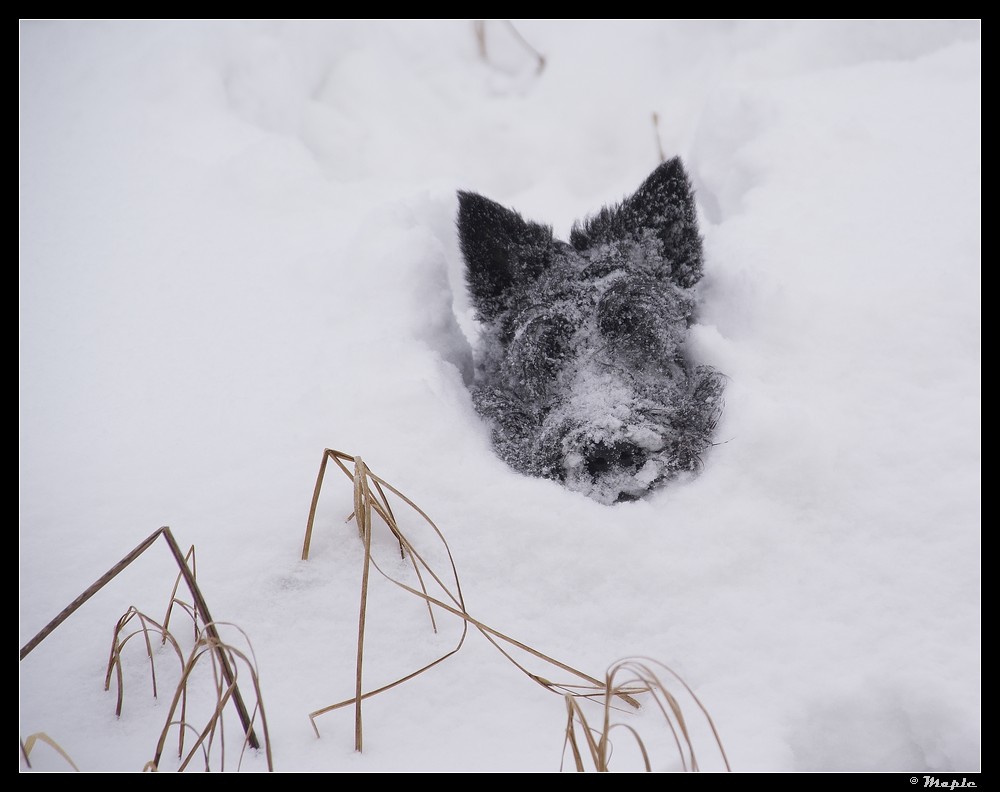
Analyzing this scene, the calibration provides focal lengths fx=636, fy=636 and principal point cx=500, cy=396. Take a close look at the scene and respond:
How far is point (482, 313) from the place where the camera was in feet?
10.2

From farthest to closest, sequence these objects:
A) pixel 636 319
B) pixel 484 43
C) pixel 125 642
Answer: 1. pixel 484 43
2. pixel 636 319
3. pixel 125 642

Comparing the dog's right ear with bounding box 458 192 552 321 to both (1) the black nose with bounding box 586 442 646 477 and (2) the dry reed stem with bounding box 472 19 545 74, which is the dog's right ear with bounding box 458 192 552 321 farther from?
(2) the dry reed stem with bounding box 472 19 545 74

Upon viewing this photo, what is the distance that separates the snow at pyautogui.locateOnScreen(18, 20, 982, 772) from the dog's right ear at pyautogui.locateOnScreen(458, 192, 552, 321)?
215mm

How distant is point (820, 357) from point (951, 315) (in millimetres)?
531

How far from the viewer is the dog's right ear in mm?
2902

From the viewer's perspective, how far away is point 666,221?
299 cm

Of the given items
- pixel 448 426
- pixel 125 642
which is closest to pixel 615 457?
pixel 448 426

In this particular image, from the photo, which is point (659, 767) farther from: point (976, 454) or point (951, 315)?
point (951, 315)

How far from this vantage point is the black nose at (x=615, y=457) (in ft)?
7.53

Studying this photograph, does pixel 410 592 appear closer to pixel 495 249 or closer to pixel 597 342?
pixel 597 342

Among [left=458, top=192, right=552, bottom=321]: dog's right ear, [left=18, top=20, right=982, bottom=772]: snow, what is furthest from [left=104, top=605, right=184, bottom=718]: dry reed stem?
[left=458, top=192, right=552, bottom=321]: dog's right ear

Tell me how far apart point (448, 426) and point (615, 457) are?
618 mm

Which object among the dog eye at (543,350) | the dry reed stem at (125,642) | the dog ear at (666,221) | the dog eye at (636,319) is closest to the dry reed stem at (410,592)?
the dry reed stem at (125,642)
